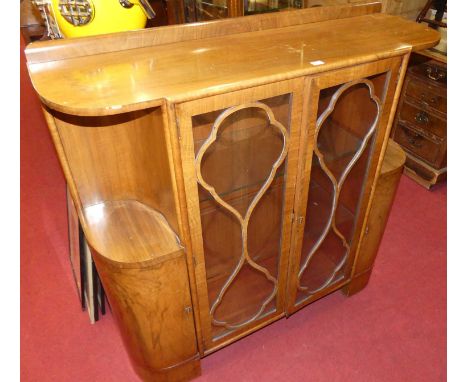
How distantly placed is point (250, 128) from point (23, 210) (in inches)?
73.3

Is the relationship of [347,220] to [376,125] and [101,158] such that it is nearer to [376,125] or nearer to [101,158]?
[376,125]

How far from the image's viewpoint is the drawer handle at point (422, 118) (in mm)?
2301

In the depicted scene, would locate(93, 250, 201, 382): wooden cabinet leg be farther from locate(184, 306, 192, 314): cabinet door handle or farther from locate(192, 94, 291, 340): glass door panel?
locate(192, 94, 291, 340): glass door panel

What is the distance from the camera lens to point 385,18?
129cm

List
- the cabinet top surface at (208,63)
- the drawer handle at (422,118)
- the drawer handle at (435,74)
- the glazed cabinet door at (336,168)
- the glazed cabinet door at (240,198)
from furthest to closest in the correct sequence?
the drawer handle at (422,118), the drawer handle at (435,74), the glazed cabinet door at (336,168), the glazed cabinet door at (240,198), the cabinet top surface at (208,63)

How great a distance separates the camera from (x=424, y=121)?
2318 millimetres

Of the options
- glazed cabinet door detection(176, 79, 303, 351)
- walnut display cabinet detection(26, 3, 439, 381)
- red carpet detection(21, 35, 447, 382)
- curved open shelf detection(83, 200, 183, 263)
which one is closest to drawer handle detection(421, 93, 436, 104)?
red carpet detection(21, 35, 447, 382)

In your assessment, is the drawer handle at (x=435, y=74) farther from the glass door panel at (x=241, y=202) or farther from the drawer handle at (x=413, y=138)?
the glass door panel at (x=241, y=202)

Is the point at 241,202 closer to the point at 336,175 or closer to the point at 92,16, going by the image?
the point at 336,175

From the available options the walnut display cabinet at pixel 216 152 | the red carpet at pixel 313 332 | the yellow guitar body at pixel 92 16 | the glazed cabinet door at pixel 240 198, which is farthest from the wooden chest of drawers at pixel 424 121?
the yellow guitar body at pixel 92 16

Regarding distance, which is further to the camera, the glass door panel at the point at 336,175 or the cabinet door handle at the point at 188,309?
the cabinet door handle at the point at 188,309

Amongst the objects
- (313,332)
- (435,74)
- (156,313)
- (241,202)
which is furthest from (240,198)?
(435,74)

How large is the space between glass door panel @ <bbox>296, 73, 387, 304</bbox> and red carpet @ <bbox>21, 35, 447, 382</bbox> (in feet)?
0.75

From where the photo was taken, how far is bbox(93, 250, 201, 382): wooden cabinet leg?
44.7 inches
